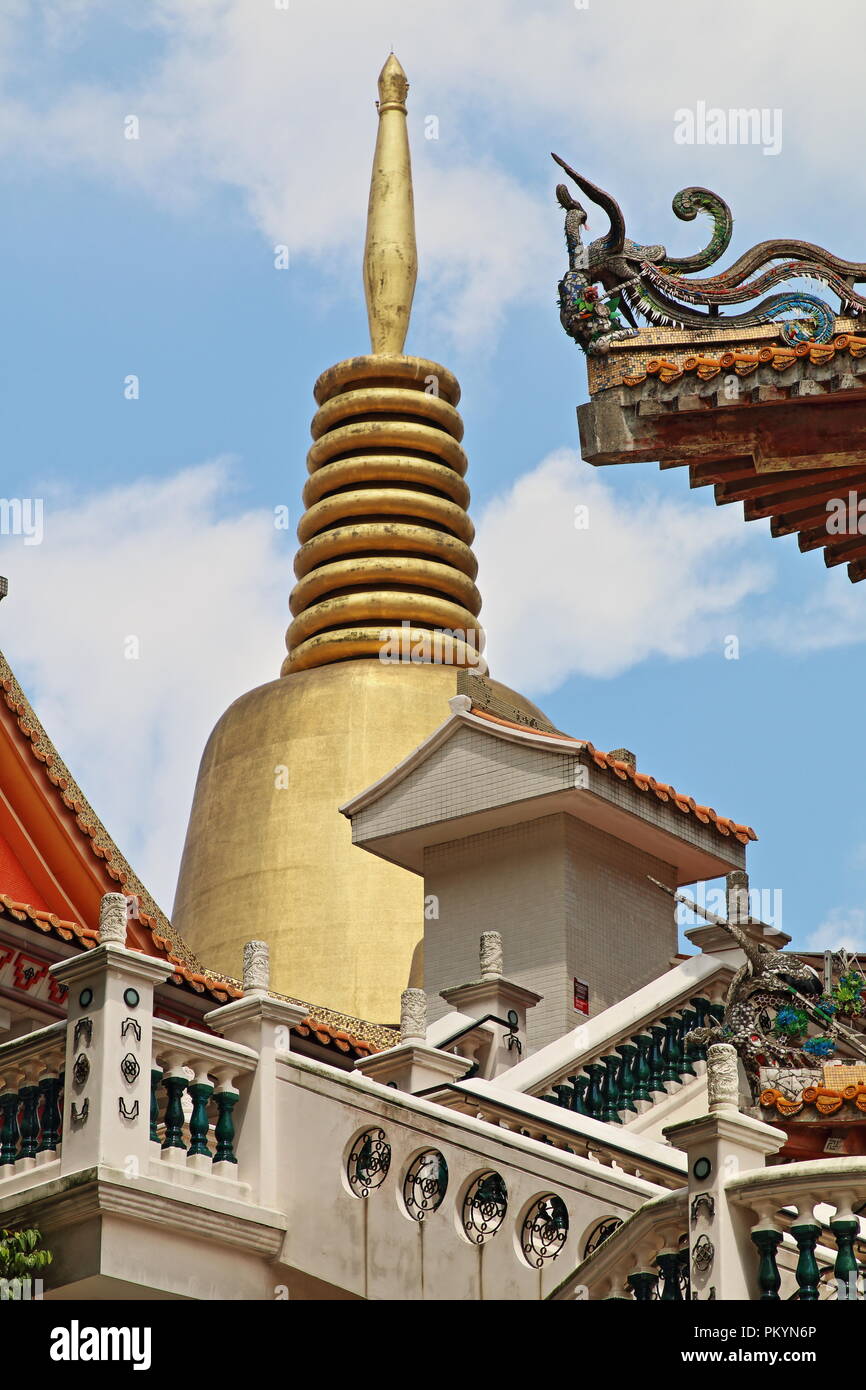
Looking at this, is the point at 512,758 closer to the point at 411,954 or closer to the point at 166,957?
the point at 166,957

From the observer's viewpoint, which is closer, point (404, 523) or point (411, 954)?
point (411, 954)

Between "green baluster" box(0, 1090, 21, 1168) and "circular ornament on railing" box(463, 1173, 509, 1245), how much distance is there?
235 cm

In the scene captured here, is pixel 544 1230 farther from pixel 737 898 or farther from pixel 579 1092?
pixel 737 898

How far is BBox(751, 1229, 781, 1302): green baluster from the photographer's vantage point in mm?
10766

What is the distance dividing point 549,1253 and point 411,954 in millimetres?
18506

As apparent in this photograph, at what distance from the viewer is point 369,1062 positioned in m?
16.1

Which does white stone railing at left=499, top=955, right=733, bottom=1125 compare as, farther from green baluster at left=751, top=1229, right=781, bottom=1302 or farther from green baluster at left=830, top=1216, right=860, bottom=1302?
green baluster at left=830, top=1216, right=860, bottom=1302

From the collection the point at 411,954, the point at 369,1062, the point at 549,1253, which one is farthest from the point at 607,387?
the point at 411,954

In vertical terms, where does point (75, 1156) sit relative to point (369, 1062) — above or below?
below

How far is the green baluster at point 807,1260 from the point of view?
10.7 meters

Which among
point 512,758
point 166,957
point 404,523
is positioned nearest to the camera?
point 166,957

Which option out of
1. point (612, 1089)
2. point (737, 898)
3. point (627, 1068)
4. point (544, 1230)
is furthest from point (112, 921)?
point (737, 898)

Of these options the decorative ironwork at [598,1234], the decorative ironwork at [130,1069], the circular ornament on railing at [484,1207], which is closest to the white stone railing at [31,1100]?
the decorative ironwork at [130,1069]
